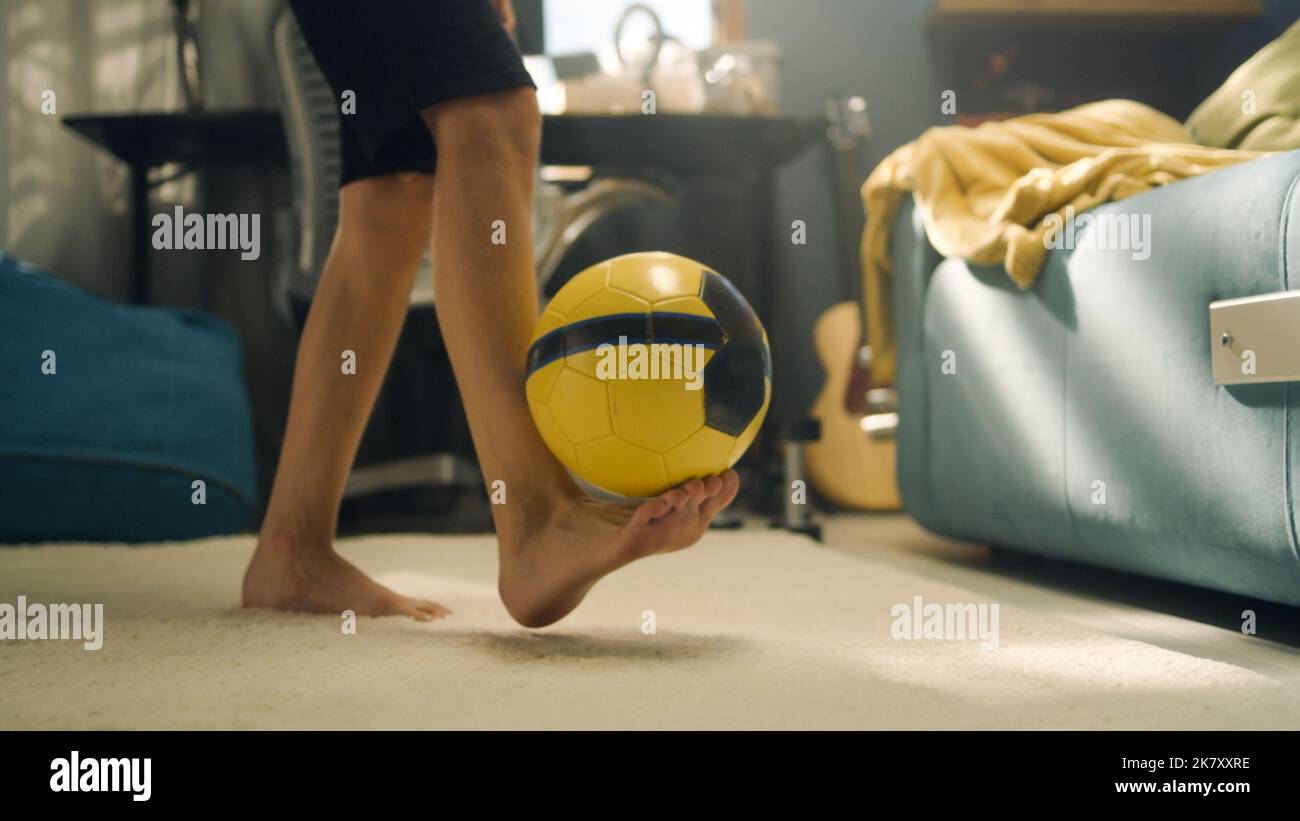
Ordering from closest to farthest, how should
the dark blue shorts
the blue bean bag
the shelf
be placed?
the dark blue shorts → the blue bean bag → the shelf

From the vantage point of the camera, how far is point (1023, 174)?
1.79 meters

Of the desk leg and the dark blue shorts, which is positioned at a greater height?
the desk leg

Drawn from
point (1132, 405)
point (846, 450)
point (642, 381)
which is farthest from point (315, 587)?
point (846, 450)

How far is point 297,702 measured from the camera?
0.80 meters

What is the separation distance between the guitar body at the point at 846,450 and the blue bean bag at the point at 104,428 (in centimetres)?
157

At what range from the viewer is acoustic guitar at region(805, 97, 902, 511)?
9.50 feet

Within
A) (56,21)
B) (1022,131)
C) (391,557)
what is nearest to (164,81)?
(56,21)

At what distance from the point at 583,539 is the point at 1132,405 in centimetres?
78

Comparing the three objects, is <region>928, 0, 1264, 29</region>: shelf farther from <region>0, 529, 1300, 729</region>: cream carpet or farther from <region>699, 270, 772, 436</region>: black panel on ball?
<region>699, 270, 772, 436</region>: black panel on ball

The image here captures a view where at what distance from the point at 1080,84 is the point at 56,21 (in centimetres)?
329

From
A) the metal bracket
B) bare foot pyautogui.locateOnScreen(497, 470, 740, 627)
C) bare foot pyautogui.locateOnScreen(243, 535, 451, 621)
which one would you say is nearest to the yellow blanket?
the metal bracket

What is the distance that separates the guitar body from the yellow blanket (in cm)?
91

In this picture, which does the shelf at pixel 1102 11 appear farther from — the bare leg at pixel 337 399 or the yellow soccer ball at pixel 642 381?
the yellow soccer ball at pixel 642 381

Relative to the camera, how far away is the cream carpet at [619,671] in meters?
0.76
